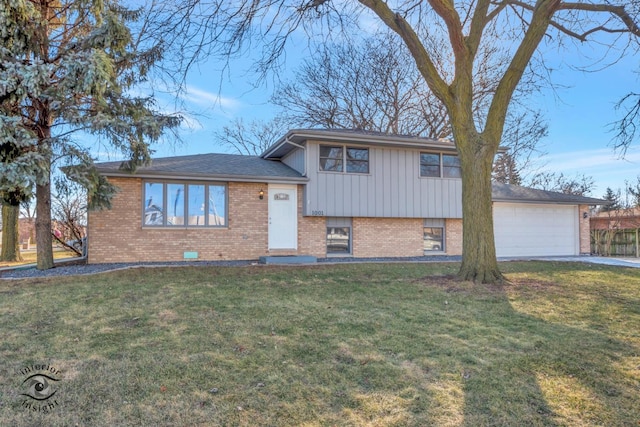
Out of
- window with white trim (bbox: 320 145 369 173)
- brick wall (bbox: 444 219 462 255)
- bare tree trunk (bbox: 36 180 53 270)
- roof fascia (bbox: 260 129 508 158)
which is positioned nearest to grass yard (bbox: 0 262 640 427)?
bare tree trunk (bbox: 36 180 53 270)

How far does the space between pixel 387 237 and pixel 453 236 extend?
2.69m

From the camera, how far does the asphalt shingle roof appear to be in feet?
34.3

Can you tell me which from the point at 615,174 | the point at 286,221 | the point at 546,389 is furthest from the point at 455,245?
the point at 615,174

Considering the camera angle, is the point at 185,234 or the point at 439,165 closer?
the point at 185,234

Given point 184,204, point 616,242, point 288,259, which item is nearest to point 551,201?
point 616,242

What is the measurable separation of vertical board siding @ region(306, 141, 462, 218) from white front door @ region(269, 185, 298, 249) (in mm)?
501

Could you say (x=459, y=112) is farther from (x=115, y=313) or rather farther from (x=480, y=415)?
(x=115, y=313)

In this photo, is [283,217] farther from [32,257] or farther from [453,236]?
[32,257]

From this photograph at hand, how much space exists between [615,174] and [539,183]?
15.9 ft

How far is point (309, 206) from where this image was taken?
11914mm

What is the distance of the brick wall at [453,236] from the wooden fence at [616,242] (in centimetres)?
699

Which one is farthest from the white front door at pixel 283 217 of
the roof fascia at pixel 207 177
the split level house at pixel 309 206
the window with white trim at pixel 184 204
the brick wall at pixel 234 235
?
the window with white trim at pixel 184 204

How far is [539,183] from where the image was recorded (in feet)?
83.4

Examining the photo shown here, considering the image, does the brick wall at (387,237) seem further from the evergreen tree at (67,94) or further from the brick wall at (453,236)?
the evergreen tree at (67,94)
